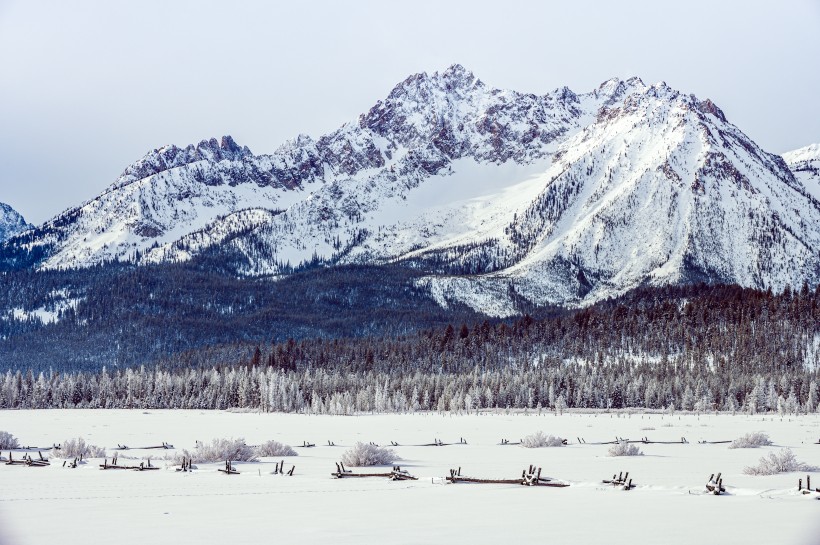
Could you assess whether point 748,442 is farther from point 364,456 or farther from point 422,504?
point 422,504

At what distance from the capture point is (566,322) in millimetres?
199875

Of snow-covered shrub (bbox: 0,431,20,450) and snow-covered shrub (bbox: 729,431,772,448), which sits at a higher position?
snow-covered shrub (bbox: 729,431,772,448)

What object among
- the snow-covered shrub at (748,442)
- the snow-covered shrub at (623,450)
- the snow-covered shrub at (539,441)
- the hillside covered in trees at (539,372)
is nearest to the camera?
the snow-covered shrub at (623,450)

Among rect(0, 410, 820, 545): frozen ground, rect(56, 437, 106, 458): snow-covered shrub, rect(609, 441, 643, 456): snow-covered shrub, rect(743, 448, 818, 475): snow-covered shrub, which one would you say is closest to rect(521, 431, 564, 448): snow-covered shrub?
rect(0, 410, 820, 545): frozen ground

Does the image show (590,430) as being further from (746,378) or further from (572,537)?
(746,378)

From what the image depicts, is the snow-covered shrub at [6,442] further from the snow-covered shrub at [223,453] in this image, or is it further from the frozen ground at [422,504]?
the snow-covered shrub at [223,453]

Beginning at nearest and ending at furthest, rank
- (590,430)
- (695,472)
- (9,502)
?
(9,502) < (695,472) < (590,430)

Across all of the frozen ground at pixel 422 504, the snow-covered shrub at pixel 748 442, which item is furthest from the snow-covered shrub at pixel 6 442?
the snow-covered shrub at pixel 748 442

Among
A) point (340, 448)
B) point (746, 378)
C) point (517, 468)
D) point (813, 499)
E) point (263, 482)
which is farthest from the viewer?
point (746, 378)

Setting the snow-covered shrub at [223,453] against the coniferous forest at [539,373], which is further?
the coniferous forest at [539,373]

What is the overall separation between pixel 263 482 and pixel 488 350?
15851cm

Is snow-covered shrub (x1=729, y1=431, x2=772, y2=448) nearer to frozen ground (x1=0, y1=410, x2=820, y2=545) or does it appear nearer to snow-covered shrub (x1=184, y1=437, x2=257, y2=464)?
frozen ground (x1=0, y1=410, x2=820, y2=545)

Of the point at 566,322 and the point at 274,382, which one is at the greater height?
the point at 566,322

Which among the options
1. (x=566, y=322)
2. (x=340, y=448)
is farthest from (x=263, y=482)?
(x=566, y=322)
